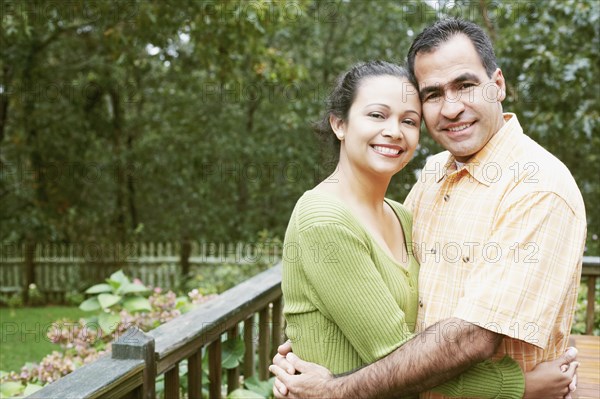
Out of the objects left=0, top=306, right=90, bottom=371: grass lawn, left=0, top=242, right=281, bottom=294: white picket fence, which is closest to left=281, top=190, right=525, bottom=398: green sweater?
left=0, top=306, right=90, bottom=371: grass lawn

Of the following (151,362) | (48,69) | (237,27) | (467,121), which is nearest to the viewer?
(467,121)

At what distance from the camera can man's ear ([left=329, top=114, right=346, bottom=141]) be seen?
6.02ft

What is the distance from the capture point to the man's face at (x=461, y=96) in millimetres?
1758

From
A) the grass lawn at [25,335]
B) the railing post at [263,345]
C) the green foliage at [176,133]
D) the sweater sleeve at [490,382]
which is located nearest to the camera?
the sweater sleeve at [490,382]

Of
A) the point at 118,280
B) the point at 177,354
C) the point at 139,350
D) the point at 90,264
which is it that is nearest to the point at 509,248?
the point at 139,350

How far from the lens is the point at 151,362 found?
2006 millimetres

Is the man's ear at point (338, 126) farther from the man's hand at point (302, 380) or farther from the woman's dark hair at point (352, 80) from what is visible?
the man's hand at point (302, 380)

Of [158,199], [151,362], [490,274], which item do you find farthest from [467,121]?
[158,199]

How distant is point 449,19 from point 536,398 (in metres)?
1.04

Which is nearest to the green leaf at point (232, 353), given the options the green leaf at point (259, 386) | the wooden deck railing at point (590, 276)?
the green leaf at point (259, 386)

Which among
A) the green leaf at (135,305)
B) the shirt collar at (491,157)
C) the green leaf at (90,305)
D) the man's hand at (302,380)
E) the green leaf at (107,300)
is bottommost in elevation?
the green leaf at (135,305)

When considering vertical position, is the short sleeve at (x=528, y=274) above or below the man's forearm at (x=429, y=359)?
above

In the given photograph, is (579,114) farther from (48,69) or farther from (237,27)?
(48,69)

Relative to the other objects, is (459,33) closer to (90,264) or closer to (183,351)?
(183,351)
